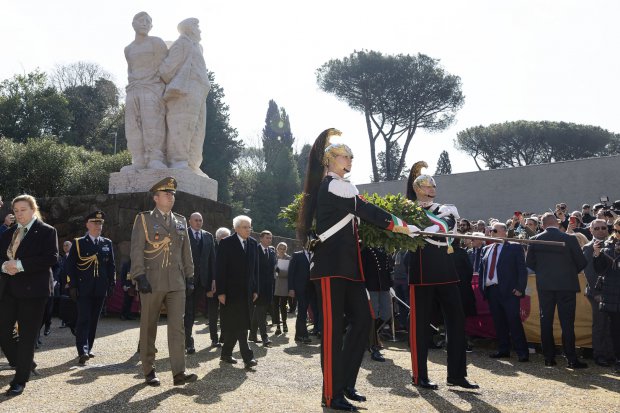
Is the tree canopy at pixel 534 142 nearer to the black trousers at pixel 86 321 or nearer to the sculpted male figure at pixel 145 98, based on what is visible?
the sculpted male figure at pixel 145 98

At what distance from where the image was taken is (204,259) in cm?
894

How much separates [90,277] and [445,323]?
14.0 feet

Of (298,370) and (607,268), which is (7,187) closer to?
(298,370)

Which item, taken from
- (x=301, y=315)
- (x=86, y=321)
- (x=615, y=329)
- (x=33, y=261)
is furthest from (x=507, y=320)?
(x=33, y=261)

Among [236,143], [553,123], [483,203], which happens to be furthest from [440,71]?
[483,203]

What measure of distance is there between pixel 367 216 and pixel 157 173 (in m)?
9.28

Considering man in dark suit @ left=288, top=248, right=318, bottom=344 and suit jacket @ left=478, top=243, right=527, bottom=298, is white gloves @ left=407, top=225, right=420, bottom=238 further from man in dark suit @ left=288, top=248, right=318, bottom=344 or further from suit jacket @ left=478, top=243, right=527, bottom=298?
man in dark suit @ left=288, top=248, right=318, bottom=344

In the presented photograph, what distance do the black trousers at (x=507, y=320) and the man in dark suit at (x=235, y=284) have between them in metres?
3.38

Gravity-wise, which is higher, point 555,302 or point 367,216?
point 367,216

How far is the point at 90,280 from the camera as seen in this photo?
7.61m

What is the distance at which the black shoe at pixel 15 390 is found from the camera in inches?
205

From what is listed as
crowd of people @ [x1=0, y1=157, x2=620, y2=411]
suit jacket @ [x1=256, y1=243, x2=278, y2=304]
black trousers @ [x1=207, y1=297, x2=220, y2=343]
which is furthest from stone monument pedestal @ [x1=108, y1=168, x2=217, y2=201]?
black trousers @ [x1=207, y1=297, x2=220, y2=343]

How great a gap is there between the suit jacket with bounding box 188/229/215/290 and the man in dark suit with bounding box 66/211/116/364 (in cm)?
125

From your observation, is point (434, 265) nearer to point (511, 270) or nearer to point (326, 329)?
point (326, 329)
